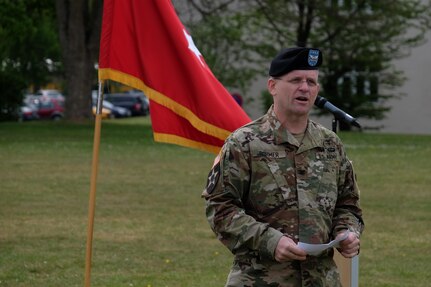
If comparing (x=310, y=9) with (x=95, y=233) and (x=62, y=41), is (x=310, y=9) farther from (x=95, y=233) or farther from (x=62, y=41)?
(x=95, y=233)

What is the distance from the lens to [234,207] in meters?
4.86

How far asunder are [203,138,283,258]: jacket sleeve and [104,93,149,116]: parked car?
74683mm

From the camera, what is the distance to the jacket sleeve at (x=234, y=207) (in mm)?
4777

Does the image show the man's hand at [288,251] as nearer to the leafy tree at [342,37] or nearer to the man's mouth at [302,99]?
the man's mouth at [302,99]

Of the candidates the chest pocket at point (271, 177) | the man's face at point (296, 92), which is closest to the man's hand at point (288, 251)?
the chest pocket at point (271, 177)

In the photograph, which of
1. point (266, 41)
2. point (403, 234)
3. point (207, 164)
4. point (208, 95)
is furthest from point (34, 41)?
point (208, 95)

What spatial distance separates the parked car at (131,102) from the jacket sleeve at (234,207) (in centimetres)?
7468

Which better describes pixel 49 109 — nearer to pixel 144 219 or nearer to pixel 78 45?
pixel 78 45

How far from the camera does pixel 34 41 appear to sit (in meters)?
75.8

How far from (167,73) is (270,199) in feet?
9.37

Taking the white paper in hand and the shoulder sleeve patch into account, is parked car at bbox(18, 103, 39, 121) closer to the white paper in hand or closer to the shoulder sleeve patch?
the shoulder sleeve patch

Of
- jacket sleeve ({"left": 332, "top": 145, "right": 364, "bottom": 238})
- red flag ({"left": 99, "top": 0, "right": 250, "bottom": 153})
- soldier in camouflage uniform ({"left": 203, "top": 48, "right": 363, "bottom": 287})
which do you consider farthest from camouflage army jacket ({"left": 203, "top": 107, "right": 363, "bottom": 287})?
red flag ({"left": 99, "top": 0, "right": 250, "bottom": 153})

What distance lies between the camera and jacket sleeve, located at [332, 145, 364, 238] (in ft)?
16.5

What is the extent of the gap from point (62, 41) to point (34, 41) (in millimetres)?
35338
